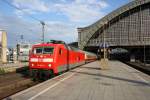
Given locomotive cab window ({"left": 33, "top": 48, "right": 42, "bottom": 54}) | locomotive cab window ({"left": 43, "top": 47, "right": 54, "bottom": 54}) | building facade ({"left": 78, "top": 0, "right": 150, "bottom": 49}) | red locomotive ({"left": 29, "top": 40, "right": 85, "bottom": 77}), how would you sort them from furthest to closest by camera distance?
1. building facade ({"left": 78, "top": 0, "right": 150, "bottom": 49})
2. locomotive cab window ({"left": 33, "top": 48, "right": 42, "bottom": 54})
3. locomotive cab window ({"left": 43, "top": 47, "right": 54, "bottom": 54})
4. red locomotive ({"left": 29, "top": 40, "right": 85, "bottom": 77})

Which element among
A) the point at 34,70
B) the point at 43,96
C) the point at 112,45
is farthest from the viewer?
the point at 112,45

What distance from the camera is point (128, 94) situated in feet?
45.4

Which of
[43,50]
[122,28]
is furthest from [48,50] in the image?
[122,28]

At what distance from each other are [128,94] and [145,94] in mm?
834

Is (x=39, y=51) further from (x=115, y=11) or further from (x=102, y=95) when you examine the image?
(x=115, y=11)

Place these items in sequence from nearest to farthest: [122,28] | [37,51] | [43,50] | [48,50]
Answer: [48,50] < [43,50] < [37,51] < [122,28]

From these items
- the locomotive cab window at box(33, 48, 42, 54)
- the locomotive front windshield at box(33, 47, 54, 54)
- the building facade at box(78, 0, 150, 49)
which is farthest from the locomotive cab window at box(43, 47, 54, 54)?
the building facade at box(78, 0, 150, 49)

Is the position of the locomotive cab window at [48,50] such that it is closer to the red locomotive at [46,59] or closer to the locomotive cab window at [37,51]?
the red locomotive at [46,59]

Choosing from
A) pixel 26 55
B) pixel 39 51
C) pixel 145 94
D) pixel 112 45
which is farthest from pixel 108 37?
pixel 145 94

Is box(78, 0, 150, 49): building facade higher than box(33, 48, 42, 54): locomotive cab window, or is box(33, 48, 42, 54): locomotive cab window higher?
→ box(78, 0, 150, 49): building facade

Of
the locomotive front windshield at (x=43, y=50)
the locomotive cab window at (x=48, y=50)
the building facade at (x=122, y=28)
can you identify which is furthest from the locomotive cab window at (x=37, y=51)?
the building facade at (x=122, y=28)

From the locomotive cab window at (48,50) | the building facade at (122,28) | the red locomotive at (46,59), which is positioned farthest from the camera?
the building facade at (122,28)

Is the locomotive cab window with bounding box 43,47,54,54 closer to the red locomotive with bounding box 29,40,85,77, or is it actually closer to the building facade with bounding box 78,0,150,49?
the red locomotive with bounding box 29,40,85,77

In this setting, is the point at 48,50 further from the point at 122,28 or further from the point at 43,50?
the point at 122,28
